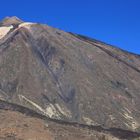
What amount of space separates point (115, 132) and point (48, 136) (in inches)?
749

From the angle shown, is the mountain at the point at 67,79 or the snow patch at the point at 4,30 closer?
the mountain at the point at 67,79

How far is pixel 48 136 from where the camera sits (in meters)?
72.7

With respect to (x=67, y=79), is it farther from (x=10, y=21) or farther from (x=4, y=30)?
(x=10, y=21)

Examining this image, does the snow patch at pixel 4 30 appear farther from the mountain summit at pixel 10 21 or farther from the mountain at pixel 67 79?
the mountain summit at pixel 10 21

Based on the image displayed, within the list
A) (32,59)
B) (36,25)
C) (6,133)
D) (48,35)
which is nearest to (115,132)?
(6,133)

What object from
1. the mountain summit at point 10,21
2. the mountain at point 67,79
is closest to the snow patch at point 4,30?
the mountain at point 67,79

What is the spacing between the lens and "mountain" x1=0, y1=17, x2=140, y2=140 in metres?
106

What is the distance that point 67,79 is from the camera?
387ft

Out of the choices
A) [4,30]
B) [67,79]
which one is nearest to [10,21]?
[4,30]

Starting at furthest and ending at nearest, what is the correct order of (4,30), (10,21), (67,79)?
1. (10,21)
2. (4,30)
3. (67,79)

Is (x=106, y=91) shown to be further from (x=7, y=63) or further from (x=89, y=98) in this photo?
(x=7, y=63)

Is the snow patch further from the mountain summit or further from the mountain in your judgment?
the mountain summit

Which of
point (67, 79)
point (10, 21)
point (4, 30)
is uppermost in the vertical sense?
point (10, 21)

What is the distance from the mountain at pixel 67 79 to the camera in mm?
105688
